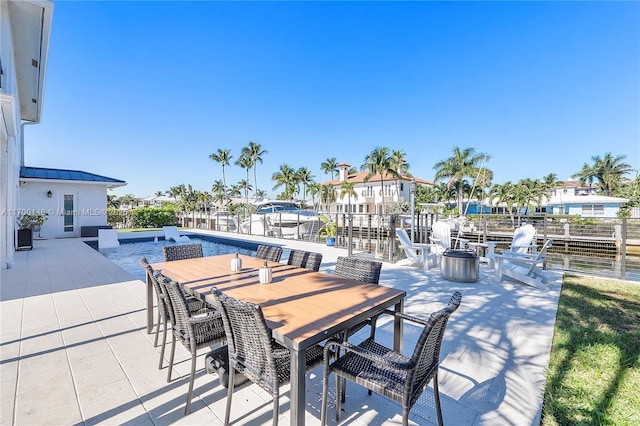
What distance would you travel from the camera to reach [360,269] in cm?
268

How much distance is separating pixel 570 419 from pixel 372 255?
6039mm

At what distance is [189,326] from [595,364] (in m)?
3.27

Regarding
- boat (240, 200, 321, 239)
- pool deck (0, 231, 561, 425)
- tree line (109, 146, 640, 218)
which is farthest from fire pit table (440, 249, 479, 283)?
tree line (109, 146, 640, 218)

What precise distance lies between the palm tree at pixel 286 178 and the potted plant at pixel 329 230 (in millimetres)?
22737

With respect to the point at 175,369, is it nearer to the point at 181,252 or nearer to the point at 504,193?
the point at 181,252

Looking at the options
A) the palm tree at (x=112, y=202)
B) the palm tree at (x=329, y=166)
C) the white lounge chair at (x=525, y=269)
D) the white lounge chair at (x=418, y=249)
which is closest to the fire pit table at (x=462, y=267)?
the white lounge chair at (x=525, y=269)

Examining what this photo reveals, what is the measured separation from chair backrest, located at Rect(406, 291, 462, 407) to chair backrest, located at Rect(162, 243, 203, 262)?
3.00m

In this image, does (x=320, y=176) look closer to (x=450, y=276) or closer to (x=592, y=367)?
(x=450, y=276)

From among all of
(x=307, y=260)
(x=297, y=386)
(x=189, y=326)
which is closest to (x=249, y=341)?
(x=297, y=386)

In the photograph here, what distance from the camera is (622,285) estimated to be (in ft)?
15.6

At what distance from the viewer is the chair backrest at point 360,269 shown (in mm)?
2580

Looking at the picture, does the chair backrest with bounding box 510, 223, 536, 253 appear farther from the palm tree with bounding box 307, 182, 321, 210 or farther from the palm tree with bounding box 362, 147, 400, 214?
the palm tree with bounding box 307, 182, 321, 210

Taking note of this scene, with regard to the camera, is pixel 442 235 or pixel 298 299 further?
pixel 442 235

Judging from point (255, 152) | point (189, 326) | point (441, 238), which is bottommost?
point (189, 326)
